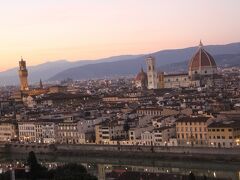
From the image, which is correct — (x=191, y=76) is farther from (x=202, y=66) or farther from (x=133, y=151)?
(x=133, y=151)

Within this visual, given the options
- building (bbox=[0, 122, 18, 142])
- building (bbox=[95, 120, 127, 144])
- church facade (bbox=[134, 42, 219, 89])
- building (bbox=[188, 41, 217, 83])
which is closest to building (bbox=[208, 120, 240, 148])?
building (bbox=[95, 120, 127, 144])

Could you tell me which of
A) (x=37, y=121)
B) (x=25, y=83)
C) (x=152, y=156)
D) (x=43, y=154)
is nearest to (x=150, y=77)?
(x=25, y=83)

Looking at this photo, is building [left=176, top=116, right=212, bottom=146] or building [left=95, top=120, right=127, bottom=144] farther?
building [left=95, top=120, right=127, bottom=144]

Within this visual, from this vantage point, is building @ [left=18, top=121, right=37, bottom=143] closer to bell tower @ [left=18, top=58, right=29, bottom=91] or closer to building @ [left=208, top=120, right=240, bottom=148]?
building @ [left=208, top=120, right=240, bottom=148]

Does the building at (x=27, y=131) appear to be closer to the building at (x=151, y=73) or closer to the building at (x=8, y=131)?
the building at (x=8, y=131)

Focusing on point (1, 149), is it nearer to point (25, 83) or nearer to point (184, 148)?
point (184, 148)

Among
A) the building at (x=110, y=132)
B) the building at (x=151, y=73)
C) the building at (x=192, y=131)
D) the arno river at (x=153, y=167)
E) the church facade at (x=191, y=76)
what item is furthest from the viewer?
the church facade at (x=191, y=76)

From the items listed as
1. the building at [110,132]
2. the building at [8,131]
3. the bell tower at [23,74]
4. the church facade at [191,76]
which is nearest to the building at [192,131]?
the building at [110,132]

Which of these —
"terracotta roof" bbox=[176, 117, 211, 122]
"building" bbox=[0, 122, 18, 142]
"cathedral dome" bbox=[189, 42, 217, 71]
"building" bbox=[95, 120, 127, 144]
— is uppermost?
"cathedral dome" bbox=[189, 42, 217, 71]
